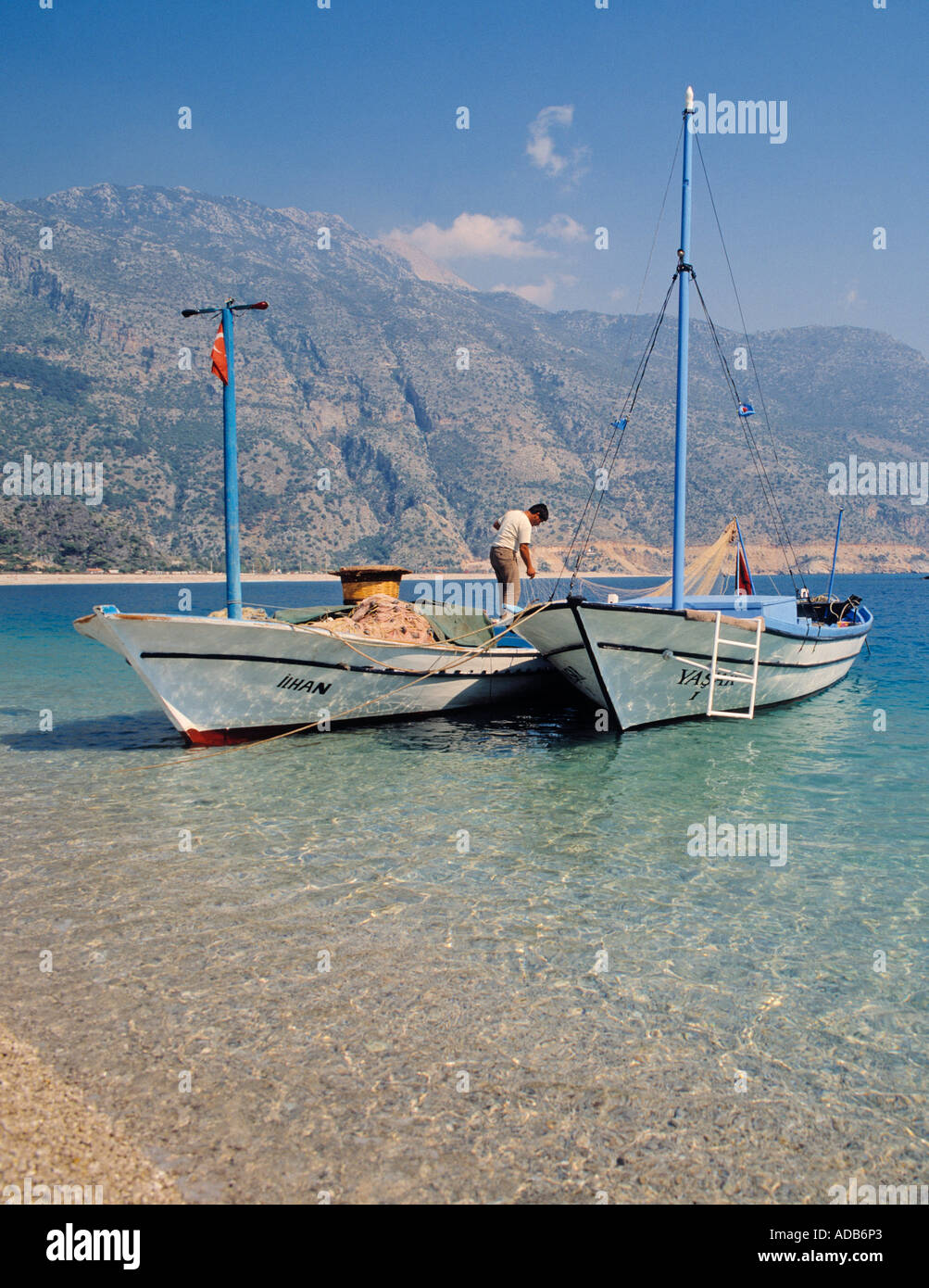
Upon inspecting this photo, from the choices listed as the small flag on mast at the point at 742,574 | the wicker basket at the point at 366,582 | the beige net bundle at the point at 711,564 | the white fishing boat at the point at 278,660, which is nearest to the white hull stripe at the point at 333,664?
the white fishing boat at the point at 278,660

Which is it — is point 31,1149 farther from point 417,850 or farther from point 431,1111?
point 417,850

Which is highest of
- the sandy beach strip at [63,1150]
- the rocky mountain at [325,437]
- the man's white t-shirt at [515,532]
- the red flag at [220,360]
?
the rocky mountain at [325,437]

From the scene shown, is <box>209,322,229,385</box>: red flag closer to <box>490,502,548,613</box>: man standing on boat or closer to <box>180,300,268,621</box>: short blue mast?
<box>180,300,268,621</box>: short blue mast

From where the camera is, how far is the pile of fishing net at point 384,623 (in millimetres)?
13015

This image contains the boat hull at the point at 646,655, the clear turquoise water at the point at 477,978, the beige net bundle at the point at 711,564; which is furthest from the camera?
the beige net bundle at the point at 711,564

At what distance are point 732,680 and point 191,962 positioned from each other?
35.6 ft

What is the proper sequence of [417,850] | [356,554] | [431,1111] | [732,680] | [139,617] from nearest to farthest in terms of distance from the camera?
[431,1111] → [417,850] → [139,617] → [732,680] → [356,554]

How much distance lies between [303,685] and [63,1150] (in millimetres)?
9064

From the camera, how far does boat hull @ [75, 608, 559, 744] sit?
11.0 meters

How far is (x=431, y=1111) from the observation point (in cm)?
368

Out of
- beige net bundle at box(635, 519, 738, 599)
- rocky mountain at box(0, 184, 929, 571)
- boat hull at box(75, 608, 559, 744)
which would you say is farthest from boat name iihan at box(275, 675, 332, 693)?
rocky mountain at box(0, 184, 929, 571)

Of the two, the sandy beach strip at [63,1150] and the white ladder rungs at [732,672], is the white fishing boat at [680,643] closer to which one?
the white ladder rungs at [732,672]

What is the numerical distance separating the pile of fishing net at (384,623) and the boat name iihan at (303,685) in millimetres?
890
